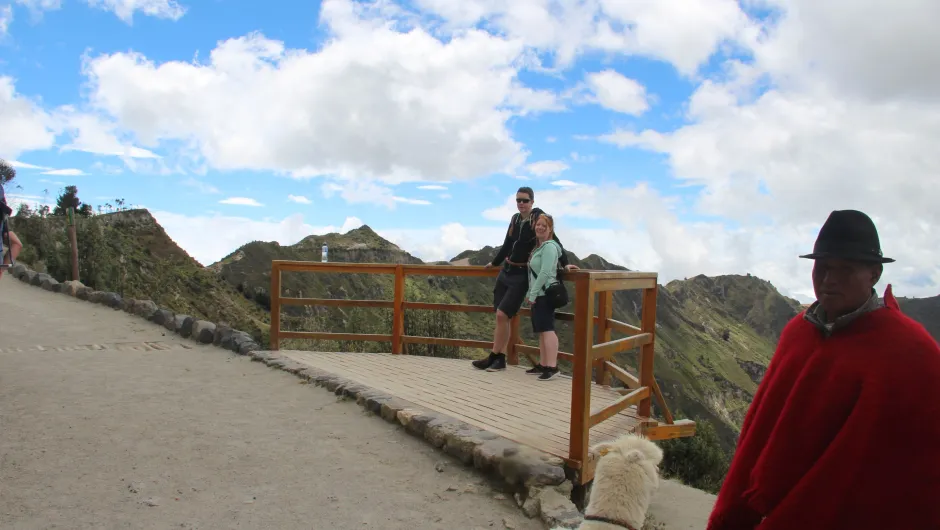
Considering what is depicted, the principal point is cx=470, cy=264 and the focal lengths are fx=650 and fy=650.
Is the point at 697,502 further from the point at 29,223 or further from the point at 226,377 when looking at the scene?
the point at 29,223

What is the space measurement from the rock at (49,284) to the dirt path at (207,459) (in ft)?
24.4

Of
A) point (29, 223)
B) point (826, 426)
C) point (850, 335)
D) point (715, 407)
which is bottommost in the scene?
point (715, 407)

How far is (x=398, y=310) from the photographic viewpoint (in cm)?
816

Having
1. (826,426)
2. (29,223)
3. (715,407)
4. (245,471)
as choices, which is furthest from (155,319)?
(715,407)

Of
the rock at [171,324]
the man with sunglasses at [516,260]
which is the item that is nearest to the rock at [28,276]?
the rock at [171,324]

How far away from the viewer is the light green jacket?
6117 millimetres

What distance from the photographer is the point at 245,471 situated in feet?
14.0

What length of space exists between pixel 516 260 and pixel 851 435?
483 centimetres

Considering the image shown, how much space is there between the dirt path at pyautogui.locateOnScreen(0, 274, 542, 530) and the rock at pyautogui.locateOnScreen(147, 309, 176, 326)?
3.13m

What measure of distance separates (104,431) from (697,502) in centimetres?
490

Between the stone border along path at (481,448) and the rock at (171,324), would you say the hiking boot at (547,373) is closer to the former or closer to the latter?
the stone border along path at (481,448)

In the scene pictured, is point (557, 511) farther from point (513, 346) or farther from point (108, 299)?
point (108, 299)

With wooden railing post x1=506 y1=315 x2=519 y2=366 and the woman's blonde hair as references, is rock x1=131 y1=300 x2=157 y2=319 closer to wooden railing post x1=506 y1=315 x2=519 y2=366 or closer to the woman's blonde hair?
wooden railing post x1=506 y1=315 x2=519 y2=366

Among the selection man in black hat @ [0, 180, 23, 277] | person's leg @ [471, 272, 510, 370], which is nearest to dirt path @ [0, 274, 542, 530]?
man in black hat @ [0, 180, 23, 277]
